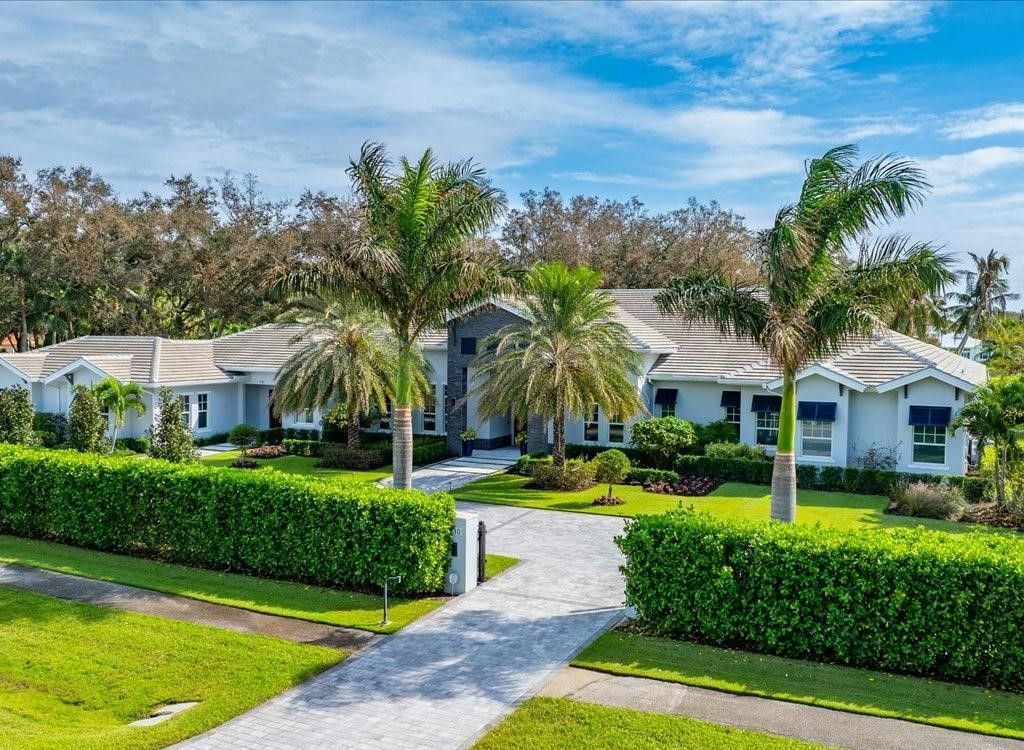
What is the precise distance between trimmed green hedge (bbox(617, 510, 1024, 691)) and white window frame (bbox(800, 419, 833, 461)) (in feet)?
52.4

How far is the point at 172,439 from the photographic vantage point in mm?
28031

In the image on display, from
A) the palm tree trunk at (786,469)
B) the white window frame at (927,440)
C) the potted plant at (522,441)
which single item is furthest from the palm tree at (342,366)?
the white window frame at (927,440)

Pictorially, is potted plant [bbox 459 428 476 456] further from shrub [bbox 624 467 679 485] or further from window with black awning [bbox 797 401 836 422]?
window with black awning [bbox 797 401 836 422]

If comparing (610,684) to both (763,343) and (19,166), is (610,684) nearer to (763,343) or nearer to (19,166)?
(763,343)

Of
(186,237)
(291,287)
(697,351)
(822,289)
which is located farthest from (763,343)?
(186,237)

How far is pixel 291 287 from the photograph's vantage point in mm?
18359

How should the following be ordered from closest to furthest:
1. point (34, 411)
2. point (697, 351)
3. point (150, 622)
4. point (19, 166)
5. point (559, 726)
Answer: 1. point (559, 726)
2. point (150, 622)
3. point (697, 351)
4. point (34, 411)
5. point (19, 166)

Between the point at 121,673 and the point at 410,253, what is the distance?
407 inches

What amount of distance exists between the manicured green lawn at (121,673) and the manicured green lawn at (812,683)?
4.63 meters

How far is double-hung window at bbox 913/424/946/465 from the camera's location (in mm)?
27172

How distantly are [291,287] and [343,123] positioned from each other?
805 centimetres

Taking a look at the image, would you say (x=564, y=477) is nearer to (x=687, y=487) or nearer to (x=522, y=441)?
(x=687, y=487)

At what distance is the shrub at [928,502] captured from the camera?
2338 cm

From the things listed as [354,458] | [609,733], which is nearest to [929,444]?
[354,458]
